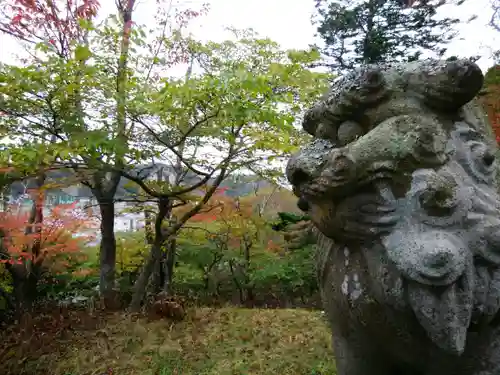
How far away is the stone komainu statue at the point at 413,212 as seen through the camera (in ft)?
3.59

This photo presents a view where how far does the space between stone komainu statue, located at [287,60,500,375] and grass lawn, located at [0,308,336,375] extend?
2955 millimetres

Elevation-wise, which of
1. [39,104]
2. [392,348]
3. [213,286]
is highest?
[39,104]

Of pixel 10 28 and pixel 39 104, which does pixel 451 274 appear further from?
pixel 10 28

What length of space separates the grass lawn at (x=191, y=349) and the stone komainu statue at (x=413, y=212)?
2.95 meters

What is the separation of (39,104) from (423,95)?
3743 mm

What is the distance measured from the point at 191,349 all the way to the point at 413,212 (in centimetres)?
390

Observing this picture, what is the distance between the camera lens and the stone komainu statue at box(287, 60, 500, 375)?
109 centimetres

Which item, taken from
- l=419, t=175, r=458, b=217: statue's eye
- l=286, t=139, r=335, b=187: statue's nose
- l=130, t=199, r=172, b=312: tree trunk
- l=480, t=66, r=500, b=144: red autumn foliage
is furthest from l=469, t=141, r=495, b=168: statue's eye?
l=130, t=199, r=172, b=312: tree trunk

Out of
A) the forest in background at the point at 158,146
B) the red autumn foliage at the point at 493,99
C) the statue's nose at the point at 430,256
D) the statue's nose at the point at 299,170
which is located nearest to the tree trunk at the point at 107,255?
the forest in background at the point at 158,146

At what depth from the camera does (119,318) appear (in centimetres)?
509

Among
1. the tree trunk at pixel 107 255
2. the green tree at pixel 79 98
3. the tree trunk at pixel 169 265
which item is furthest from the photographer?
the tree trunk at pixel 169 265

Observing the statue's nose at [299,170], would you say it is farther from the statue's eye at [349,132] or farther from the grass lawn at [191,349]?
the grass lawn at [191,349]

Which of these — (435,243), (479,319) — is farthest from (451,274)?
(479,319)

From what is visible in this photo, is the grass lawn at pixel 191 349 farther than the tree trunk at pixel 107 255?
No
